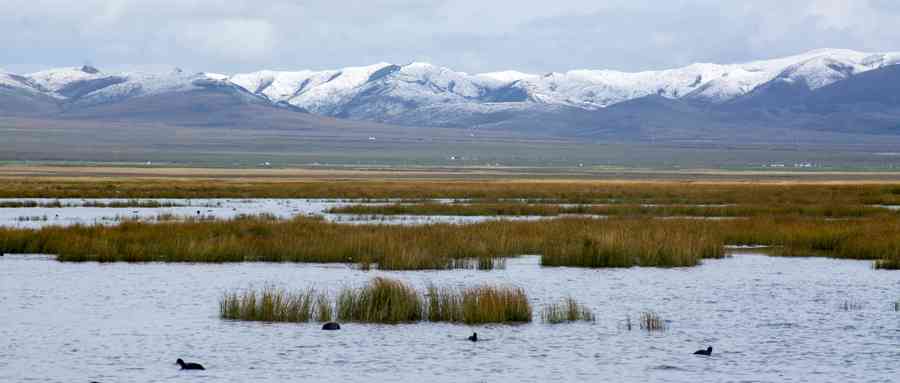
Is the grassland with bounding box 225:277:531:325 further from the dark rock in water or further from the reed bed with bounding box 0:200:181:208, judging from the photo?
the reed bed with bounding box 0:200:181:208

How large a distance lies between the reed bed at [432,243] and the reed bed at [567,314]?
8.36 m

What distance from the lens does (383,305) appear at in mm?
25922

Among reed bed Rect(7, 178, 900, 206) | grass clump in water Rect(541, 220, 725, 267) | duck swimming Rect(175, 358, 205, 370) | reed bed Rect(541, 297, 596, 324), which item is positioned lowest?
duck swimming Rect(175, 358, 205, 370)

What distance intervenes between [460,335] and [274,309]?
137 inches

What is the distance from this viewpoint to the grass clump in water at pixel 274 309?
25.8 m

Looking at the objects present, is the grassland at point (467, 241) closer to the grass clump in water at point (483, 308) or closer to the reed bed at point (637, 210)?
the reed bed at point (637, 210)

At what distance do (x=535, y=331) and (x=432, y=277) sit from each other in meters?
8.18

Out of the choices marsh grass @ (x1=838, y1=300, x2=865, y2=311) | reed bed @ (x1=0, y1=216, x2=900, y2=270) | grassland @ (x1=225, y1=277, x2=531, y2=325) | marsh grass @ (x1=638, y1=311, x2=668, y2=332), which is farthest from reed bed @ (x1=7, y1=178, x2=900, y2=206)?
grassland @ (x1=225, y1=277, x2=531, y2=325)

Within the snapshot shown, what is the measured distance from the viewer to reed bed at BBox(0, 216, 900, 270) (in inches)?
1411

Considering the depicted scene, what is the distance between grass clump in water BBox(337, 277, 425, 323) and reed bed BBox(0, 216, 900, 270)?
831cm

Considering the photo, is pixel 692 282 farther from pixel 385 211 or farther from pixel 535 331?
pixel 385 211

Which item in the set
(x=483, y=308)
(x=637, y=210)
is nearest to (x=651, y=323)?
(x=483, y=308)

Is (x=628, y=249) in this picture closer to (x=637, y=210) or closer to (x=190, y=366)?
(x=190, y=366)

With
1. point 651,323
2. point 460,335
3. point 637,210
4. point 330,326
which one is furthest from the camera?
point 637,210
